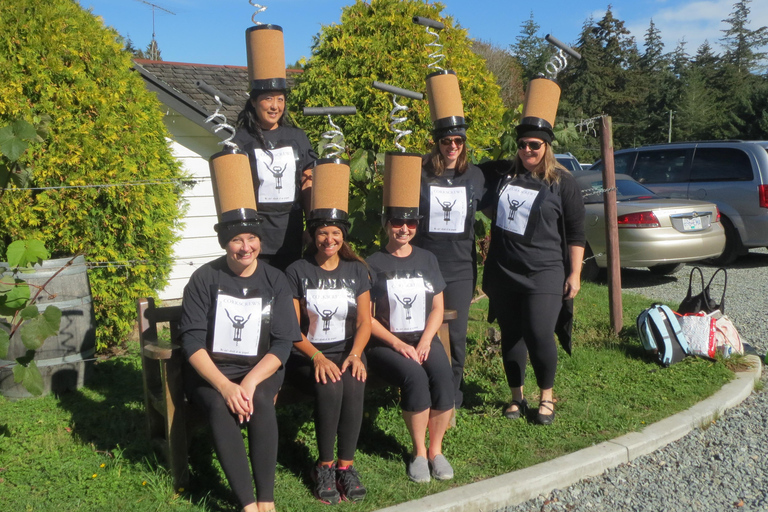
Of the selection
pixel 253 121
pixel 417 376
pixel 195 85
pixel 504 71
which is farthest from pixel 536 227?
pixel 504 71

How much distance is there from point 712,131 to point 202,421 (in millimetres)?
41372

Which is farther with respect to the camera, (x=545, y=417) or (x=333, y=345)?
(x=545, y=417)

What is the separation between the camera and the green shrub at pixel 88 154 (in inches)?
183

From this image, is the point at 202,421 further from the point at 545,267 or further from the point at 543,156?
the point at 543,156

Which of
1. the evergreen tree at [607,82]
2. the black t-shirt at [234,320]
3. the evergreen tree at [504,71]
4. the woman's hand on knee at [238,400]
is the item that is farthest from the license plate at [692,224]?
the evergreen tree at [607,82]

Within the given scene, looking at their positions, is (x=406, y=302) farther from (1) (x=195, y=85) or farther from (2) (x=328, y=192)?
(1) (x=195, y=85)

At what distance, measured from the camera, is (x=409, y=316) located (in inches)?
147

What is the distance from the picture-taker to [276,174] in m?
3.72

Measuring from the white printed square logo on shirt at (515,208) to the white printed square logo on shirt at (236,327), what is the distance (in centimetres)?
156

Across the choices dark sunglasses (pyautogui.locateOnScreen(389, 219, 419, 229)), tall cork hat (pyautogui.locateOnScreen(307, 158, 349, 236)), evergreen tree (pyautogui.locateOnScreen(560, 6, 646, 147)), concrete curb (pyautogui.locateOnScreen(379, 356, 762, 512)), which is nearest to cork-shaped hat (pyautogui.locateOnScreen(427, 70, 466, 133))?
dark sunglasses (pyautogui.locateOnScreen(389, 219, 419, 229))

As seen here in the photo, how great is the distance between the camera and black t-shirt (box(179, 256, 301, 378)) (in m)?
3.24

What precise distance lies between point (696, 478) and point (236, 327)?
2470 millimetres

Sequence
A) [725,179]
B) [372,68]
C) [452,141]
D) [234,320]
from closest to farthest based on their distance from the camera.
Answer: [234,320], [452,141], [372,68], [725,179]

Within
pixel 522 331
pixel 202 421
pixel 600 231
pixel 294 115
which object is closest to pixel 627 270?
pixel 600 231
